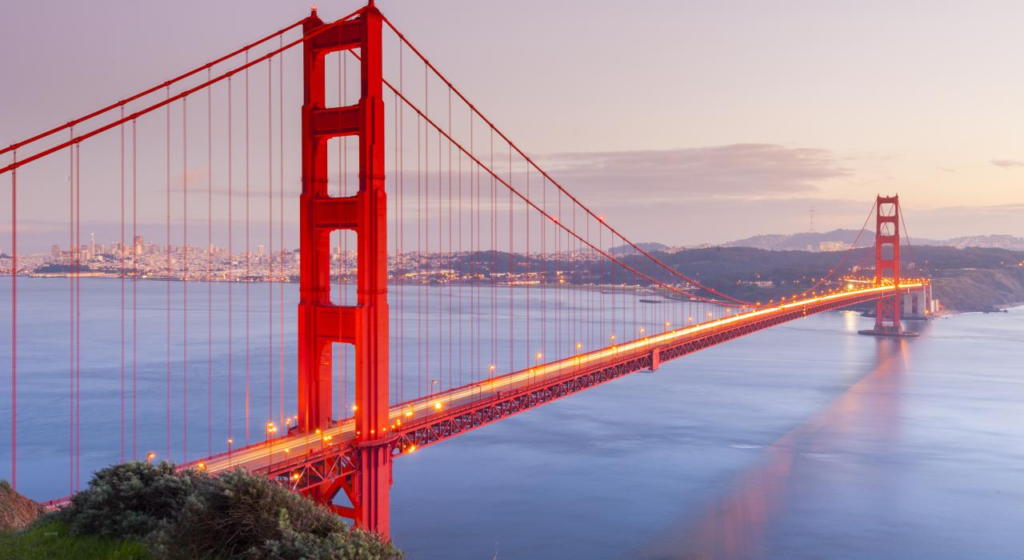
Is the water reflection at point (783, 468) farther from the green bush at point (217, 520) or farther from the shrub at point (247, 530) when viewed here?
the shrub at point (247, 530)

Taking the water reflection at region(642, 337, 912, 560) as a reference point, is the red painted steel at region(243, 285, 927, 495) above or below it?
above

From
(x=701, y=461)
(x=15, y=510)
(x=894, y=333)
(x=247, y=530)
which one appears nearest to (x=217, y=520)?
(x=247, y=530)

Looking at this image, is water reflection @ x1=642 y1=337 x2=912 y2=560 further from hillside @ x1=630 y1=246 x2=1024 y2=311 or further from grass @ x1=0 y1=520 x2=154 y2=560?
hillside @ x1=630 y1=246 x2=1024 y2=311

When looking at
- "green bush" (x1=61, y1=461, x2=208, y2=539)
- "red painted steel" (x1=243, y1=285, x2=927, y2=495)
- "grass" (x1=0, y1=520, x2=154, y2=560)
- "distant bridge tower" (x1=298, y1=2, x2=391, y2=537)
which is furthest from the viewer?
"distant bridge tower" (x1=298, y1=2, x2=391, y2=537)

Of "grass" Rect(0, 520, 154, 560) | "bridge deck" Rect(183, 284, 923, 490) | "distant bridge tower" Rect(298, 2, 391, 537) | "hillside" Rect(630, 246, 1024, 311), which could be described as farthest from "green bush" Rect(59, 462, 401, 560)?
"hillside" Rect(630, 246, 1024, 311)

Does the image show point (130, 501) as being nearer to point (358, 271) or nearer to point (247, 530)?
point (247, 530)

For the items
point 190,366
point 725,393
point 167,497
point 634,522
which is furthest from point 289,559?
point 190,366

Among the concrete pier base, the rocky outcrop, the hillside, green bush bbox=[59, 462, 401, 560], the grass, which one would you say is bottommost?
the concrete pier base
